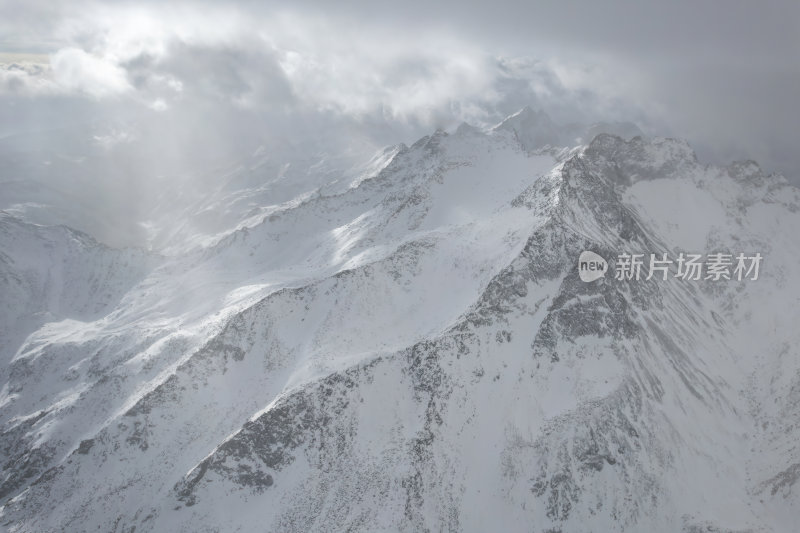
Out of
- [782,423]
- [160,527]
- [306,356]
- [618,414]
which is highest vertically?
[306,356]

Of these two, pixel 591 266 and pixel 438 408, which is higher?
pixel 591 266

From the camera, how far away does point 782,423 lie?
130875mm

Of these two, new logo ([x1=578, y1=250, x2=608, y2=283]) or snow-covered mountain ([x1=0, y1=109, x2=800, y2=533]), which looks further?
new logo ([x1=578, y1=250, x2=608, y2=283])

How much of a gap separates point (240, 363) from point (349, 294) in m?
31.2

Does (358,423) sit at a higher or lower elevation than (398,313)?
lower

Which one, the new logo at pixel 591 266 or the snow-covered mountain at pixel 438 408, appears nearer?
the snow-covered mountain at pixel 438 408

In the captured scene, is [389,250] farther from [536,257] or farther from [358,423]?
[358,423]

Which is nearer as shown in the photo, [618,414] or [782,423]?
[618,414]

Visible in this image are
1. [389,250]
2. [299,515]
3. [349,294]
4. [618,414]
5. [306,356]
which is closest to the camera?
[299,515]

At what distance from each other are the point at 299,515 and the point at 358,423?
20506 millimetres

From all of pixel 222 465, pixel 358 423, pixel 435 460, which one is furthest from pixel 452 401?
pixel 222 465

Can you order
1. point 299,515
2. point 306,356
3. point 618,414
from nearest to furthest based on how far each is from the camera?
point 299,515 → point 618,414 → point 306,356

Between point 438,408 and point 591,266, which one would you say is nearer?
point 438,408

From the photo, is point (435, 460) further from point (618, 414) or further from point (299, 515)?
point (618, 414)
